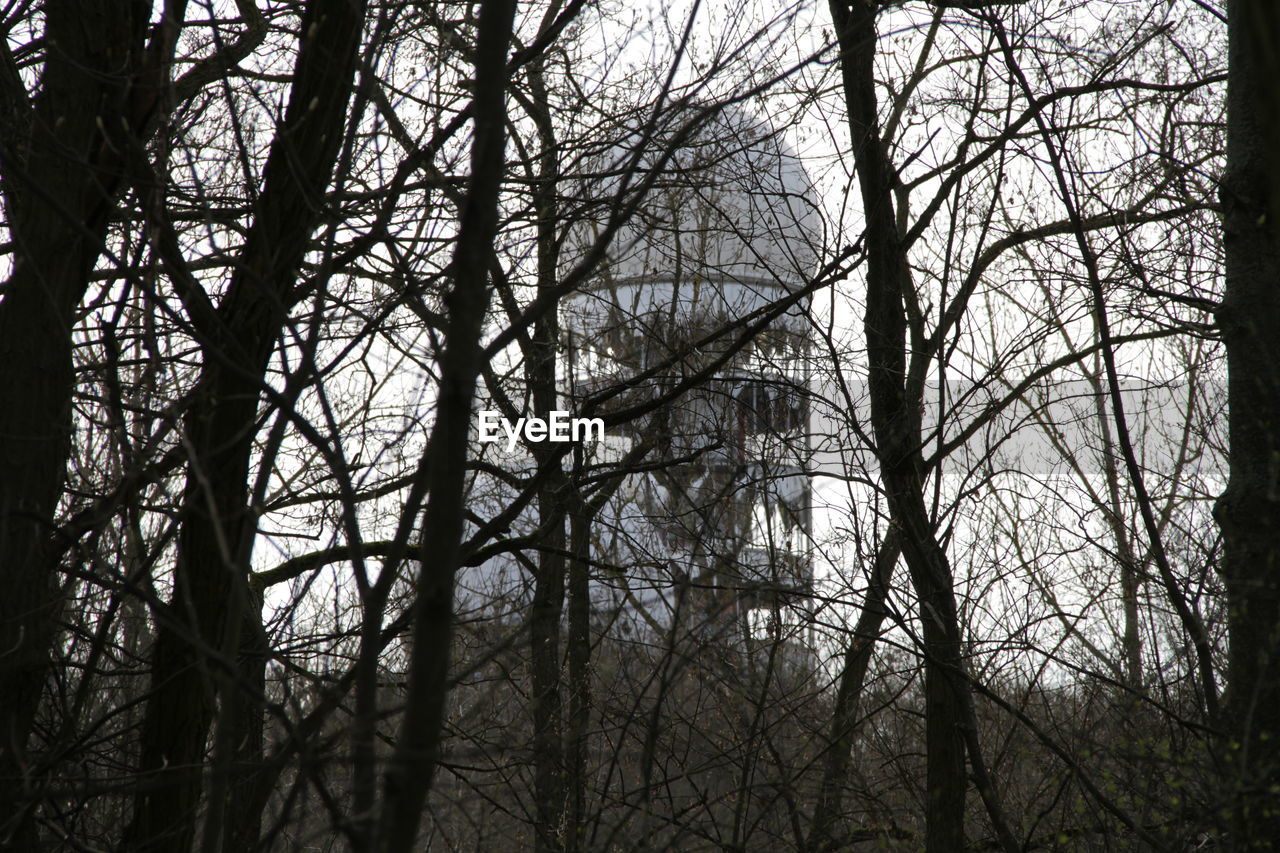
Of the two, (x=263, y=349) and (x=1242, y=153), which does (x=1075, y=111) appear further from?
(x=263, y=349)

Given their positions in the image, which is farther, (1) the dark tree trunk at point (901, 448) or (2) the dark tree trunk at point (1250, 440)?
(1) the dark tree trunk at point (901, 448)

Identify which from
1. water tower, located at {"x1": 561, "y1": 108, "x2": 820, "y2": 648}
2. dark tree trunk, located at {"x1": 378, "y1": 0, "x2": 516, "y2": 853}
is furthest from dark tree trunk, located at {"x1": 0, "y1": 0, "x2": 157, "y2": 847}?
dark tree trunk, located at {"x1": 378, "y1": 0, "x2": 516, "y2": 853}

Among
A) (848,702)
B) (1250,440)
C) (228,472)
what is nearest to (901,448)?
(1250,440)

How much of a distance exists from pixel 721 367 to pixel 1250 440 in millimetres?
2817

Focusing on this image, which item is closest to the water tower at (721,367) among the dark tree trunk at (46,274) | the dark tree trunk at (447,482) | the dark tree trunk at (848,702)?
the dark tree trunk at (848,702)

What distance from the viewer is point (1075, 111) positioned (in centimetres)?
648

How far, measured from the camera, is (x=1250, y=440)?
3.70 m

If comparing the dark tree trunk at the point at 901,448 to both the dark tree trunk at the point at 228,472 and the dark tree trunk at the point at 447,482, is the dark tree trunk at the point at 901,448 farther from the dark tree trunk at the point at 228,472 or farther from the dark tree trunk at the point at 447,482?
the dark tree trunk at the point at 447,482

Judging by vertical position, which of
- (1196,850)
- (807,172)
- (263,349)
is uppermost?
(807,172)

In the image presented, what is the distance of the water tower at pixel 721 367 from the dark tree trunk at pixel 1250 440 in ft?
5.19

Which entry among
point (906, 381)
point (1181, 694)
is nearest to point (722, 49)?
point (906, 381)

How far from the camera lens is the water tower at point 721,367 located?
5.22m

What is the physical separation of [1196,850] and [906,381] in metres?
2.60

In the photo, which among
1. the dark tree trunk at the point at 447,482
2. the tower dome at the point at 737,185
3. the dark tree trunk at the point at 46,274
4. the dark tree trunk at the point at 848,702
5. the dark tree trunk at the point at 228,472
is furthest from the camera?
the tower dome at the point at 737,185
